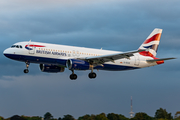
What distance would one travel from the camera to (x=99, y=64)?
57438 mm

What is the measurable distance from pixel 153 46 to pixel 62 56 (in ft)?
67.9

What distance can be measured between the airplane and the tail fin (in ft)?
10.2

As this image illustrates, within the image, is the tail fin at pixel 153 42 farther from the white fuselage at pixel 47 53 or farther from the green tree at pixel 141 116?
the green tree at pixel 141 116

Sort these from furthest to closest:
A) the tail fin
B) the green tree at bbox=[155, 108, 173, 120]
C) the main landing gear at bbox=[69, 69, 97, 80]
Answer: the green tree at bbox=[155, 108, 173, 120] → the tail fin → the main landing gear at bbox=[69, 69, 97, 80]

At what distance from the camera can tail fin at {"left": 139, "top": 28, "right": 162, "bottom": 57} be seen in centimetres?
6518

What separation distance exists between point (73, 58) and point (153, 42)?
19200 millimetres

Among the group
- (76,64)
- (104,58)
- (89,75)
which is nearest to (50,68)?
(89,75)

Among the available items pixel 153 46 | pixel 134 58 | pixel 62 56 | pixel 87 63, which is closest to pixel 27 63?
pixel 62 56

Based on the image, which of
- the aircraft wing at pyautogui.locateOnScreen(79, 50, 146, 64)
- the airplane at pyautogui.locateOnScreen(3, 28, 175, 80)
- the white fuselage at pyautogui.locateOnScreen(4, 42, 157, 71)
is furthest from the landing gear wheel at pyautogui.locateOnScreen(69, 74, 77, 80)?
the aircraft wing at pyautogui.locateOnScreen(79, 50, 146, 64)

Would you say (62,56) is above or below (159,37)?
below

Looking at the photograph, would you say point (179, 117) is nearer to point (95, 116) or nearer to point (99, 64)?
point (95, 116)

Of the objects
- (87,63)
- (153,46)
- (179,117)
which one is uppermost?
(153,46)

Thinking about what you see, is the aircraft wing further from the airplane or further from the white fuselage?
the white fuselage

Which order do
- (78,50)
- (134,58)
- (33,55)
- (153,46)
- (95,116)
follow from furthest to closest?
1. (95,116)
2. (153,46)
3. (134,58)
4. (78,50)
5. (33,55)
